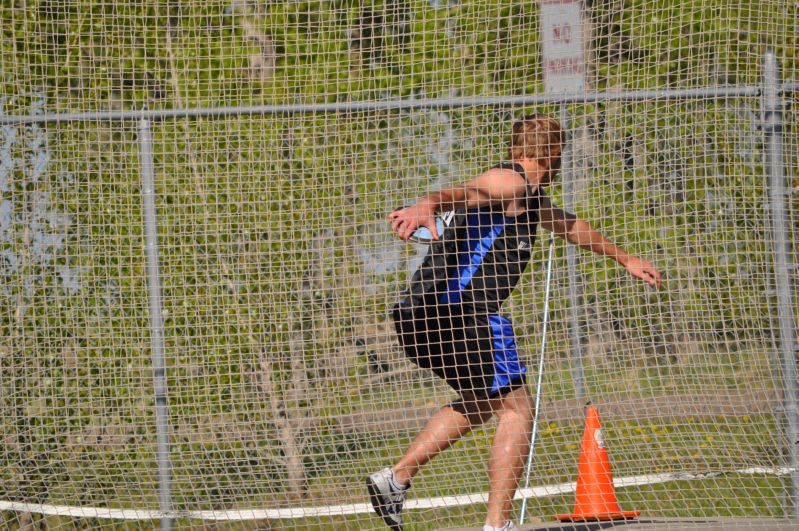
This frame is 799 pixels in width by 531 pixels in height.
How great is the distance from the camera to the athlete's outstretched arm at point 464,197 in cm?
368

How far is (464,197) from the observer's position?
4.09 metres

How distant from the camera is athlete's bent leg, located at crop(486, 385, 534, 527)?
14.2ft

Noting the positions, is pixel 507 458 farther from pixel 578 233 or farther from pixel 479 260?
pixel 578 233

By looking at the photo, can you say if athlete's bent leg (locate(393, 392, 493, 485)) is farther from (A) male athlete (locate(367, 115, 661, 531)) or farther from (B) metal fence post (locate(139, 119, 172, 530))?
(B) metal fence post (locate(139, 119, 172, 530))

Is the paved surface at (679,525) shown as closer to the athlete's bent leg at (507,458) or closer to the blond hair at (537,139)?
the athlete's bent leg at (507,458)

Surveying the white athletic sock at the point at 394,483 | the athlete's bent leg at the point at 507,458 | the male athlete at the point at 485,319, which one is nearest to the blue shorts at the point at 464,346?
the male athlete at the point at 485,319

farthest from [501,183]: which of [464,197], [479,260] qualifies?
[479,260]

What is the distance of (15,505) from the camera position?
4.95 m

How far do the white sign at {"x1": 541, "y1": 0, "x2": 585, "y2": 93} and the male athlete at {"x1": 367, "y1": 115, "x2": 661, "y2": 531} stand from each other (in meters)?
0.59

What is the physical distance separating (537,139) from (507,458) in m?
1.36

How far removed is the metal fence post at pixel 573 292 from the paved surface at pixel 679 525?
0.71 metres

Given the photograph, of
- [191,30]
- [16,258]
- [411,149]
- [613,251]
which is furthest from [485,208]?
[16,258]

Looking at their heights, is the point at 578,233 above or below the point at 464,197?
below

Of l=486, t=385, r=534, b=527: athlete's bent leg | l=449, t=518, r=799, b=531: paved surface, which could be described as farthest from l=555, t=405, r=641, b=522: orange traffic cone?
l=486, t=385, r=534, b=527: athlete's bent leg
